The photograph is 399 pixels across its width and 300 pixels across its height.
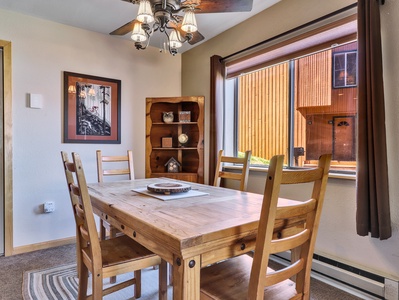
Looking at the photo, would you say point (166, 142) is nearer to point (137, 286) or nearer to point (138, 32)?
point (138, 32)

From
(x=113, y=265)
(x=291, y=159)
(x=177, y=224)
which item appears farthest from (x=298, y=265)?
(x=291, y=159)

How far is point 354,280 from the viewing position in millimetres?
1817

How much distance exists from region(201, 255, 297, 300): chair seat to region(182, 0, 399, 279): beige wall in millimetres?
949

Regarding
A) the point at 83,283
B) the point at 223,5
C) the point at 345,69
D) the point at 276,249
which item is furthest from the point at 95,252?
the point at 345,69

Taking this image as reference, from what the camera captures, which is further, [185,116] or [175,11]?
[185,116]

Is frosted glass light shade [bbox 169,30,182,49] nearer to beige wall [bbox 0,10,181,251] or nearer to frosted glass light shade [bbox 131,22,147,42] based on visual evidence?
frosted glass light shade [bbox 131,22,147,42]

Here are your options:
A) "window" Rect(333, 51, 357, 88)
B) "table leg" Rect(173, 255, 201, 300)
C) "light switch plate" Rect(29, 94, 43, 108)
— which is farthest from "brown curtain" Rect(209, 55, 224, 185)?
"table leg" Rect(173, 255, 201, 300)

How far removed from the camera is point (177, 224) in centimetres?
102

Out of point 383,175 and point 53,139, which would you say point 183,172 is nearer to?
point 53,139

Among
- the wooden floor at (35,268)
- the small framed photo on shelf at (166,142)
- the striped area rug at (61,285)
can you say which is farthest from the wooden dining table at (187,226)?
the small framed photo on shelf at (166,142)

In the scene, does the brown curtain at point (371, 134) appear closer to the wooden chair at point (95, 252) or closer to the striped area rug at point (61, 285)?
the wooden chair at point (95, 252)

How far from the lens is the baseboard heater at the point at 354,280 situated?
1.66m

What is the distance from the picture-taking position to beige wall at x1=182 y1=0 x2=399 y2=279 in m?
1.65

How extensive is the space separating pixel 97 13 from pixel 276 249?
2729 millimetres
